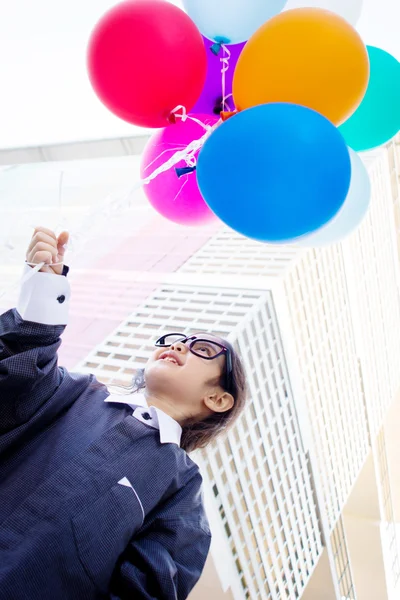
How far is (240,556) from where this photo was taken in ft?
14.9

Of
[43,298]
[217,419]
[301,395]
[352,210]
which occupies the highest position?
[43,298]

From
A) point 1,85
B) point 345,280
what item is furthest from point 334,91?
point 345,280

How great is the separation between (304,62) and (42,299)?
64cm

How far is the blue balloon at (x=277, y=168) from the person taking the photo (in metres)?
0.91

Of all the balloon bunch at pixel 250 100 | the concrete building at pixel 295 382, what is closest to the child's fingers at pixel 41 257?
the balloon bunch at pixel 250 100

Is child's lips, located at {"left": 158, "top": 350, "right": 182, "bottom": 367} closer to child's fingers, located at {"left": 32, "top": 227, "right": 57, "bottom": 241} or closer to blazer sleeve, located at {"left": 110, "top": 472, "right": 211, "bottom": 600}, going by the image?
blazer sleeve, located at {"left": 110, "top": 472, "right": 211, "bottom": 600}

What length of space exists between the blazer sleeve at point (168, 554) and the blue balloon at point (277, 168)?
58 centimetres

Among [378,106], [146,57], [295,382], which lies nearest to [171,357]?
[146,57]

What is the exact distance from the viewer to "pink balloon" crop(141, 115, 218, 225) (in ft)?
3.89

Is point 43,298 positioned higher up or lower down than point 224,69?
lower down

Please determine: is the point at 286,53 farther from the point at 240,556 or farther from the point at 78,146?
the point at 240,556

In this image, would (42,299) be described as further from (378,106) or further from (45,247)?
(378,106)

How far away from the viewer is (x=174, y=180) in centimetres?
122

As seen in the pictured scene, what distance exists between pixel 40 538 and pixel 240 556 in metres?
4.05
